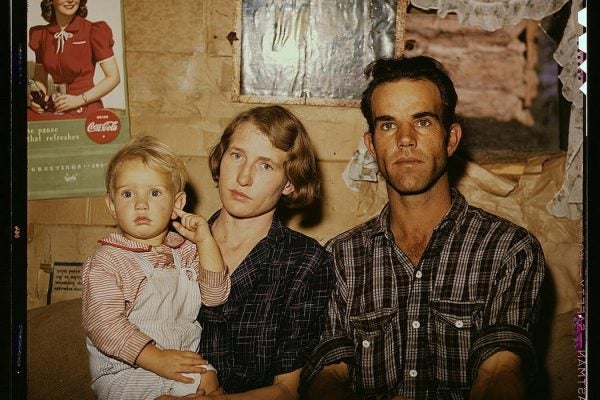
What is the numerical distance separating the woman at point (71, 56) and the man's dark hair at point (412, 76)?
2.40 ft

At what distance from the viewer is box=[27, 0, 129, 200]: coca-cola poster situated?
1.66 m

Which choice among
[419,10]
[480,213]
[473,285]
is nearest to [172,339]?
[473,285]

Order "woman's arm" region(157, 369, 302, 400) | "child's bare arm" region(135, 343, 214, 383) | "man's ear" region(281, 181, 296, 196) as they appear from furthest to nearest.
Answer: "man's ear" region(281, 181, 296, 196)
"woman's arm" region(157, 369, 302, 400)
"child's bare arm" region(135, 343, 214, 383)

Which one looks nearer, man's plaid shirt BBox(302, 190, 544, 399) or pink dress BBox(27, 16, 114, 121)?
man's plaid shirt BBox(302, 190, 544, 399)

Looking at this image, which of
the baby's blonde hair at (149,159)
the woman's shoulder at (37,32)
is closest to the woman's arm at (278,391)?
the baby's blonde hair at (149,159)

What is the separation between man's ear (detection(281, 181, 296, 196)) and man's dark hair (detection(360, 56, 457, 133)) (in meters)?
0.28

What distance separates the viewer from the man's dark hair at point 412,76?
1648 mm

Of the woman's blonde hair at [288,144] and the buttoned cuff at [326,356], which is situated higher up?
the woman's blonde hair at [288,144]

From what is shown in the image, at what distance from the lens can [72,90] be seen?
1673 millimetres

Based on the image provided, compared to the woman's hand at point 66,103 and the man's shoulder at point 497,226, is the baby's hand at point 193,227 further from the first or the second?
the man's shoulder at point 497,226

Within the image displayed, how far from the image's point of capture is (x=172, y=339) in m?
1.50

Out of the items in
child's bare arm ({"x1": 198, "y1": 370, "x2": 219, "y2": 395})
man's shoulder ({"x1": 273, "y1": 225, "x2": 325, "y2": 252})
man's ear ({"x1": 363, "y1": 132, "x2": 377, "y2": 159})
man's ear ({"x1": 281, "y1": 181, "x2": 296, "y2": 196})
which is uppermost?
man's ear ({"x1": 363, "y1": 132, "x2": 377, "y2": 159})

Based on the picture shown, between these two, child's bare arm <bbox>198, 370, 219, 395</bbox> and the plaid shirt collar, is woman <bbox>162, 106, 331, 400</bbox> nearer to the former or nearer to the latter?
child's bare arm <bbox>198, 370, 219, 395</bbox>

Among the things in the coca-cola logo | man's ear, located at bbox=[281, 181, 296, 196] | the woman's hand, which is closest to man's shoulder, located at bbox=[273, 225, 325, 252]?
man's ear, located at bbox=[281, 181, 296, 196]
